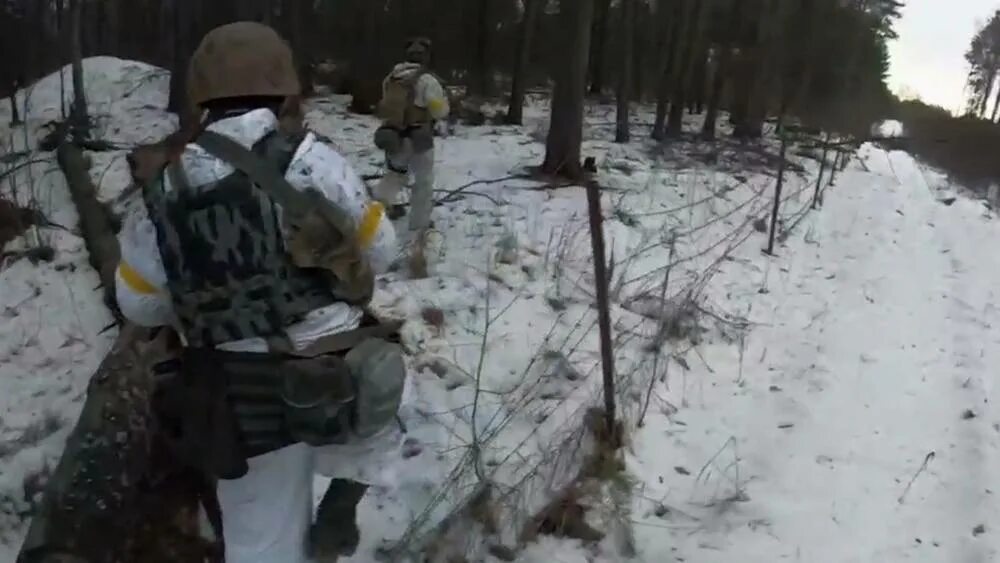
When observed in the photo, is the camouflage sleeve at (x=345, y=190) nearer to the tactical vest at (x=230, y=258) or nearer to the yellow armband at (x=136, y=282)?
the tactical vest at (x=230, y=258)

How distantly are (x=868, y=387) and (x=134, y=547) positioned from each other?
176 inches

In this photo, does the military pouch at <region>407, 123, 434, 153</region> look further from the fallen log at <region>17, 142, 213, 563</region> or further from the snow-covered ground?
the fallen log at <region>17, 142, 213, 563</region>

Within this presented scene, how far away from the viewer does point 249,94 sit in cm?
218

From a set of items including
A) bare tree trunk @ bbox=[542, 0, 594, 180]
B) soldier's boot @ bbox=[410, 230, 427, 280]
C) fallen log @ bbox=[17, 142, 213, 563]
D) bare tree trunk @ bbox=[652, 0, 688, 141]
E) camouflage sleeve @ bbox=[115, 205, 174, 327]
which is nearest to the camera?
camouflage sleeve @ bbox=[115, 205, 174, 327]

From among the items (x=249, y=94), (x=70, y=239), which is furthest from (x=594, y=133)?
(x=249, y=94)

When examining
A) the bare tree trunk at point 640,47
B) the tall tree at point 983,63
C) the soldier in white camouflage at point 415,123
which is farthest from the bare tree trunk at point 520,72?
the tall tree at point 983,63

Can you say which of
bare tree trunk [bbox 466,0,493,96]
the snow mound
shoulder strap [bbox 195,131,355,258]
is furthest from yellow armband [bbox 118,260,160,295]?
bare tree trunk [bbox 466,0,493,96]

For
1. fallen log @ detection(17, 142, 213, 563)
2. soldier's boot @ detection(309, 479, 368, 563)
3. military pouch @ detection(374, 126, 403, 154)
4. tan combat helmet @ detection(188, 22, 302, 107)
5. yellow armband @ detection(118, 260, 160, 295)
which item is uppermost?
tan combat helmet @ detection(188, 22, 302, 107)

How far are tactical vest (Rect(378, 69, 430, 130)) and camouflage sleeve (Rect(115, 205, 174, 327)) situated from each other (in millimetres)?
5247

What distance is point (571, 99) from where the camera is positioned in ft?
33.5

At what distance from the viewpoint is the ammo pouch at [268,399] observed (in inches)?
88.4

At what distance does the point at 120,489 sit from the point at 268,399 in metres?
1.25

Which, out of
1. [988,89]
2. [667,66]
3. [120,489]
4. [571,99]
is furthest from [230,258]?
[988,89]

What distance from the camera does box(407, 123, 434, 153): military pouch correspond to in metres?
7.48
